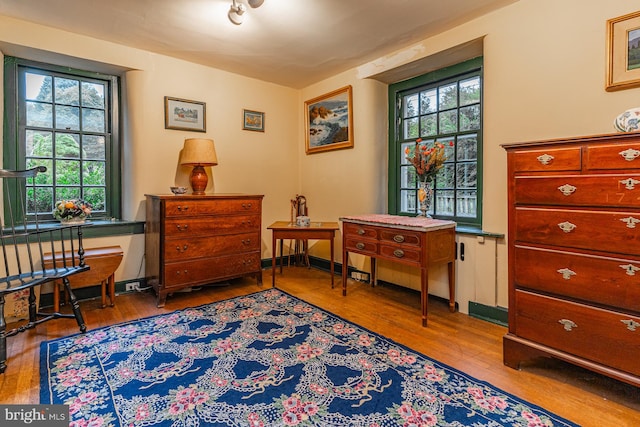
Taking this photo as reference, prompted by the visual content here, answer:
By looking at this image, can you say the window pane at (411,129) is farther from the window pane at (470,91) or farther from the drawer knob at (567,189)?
the drawer knob at (567,189)

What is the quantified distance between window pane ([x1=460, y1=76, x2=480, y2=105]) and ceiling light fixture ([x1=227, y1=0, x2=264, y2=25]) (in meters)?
1.96

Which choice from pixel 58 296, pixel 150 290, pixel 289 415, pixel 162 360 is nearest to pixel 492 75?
pixel 289 415

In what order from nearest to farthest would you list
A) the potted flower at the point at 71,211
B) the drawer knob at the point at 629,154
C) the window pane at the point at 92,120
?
the drawer knob at the point at 629,154 → the potted flower at the point at 71,211 → the window pane at the point at 92,120

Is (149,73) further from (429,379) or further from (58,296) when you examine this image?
(429,379)

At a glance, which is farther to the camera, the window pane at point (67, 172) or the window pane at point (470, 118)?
the window pane at point (67, 172)

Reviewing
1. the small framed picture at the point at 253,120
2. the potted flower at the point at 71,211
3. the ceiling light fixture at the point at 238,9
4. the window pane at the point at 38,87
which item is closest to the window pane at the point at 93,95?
the window pane at the point at 38,87

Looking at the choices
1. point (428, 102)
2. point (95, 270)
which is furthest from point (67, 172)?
point (428, 102)

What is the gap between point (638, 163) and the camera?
1.55m

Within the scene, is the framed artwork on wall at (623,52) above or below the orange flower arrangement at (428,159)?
above

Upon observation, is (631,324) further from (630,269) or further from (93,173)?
(93,173)

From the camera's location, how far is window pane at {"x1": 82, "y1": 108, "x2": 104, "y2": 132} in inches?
132

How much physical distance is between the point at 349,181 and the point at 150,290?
247 cm

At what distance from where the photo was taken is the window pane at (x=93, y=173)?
3.39m

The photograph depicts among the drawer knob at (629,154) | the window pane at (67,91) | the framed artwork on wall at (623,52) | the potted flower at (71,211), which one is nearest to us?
the drawer knob at (629,154)
